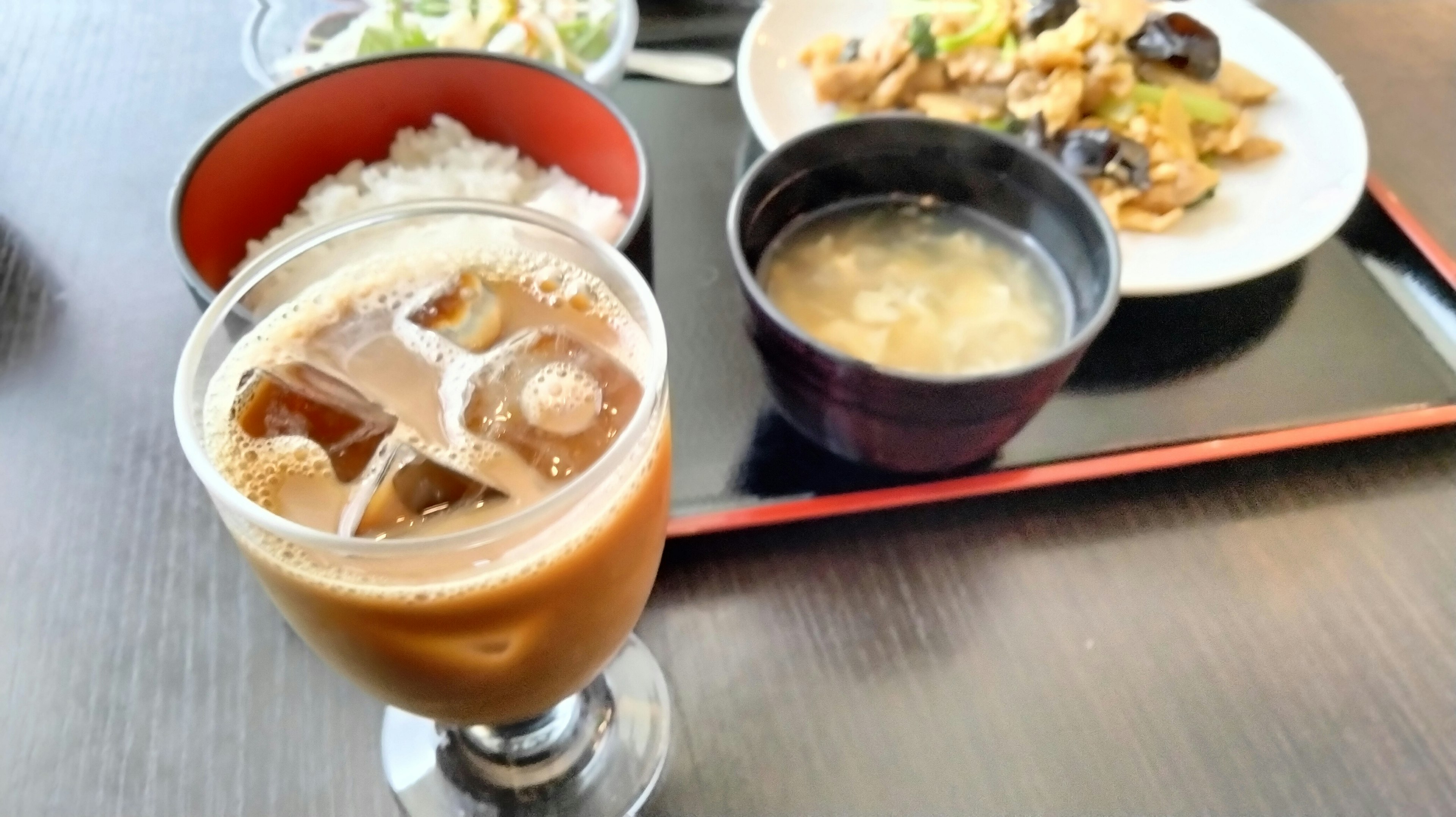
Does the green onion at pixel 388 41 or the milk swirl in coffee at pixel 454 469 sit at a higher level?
the milk swirl in coffee at pixel 454 469

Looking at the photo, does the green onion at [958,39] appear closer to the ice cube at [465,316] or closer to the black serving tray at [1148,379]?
the black serving tray at [1148,379]

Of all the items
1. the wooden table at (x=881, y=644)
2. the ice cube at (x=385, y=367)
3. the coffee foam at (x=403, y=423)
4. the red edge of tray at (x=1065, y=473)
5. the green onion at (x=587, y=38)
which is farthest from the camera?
the green onion at (x=587, y=38)

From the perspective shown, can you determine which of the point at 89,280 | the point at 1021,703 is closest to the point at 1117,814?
the point at 1021,703

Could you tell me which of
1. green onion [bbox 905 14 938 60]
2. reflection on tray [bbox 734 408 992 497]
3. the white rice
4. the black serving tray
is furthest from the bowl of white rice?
green onion [bbox 905 14 938 60]

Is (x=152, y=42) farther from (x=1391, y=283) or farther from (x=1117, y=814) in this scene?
(x=1391, y=283)

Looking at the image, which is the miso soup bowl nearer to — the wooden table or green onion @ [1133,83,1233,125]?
the wooden table

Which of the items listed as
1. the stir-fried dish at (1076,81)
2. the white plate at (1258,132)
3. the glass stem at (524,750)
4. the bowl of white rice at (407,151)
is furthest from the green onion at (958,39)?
the glass stem at (524,750)

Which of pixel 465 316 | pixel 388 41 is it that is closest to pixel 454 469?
pixel 465 316
